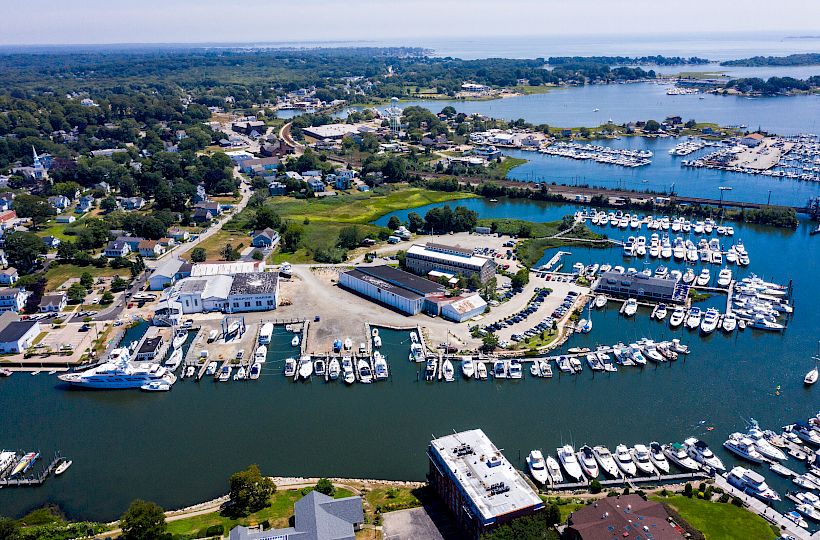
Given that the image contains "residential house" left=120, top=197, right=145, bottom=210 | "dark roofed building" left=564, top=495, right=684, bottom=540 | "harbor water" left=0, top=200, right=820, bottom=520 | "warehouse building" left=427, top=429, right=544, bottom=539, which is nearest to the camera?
"dark roofed building" left=564, top=495, right=684, bottom=540

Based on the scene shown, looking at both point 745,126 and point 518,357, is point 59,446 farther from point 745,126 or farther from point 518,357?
point 745,126

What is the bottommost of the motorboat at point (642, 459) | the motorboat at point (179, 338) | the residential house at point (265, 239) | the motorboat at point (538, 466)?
the motorboat at point (538, 466)

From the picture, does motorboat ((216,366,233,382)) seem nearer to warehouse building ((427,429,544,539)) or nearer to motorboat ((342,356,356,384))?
motorboat ((342,356,356,384))

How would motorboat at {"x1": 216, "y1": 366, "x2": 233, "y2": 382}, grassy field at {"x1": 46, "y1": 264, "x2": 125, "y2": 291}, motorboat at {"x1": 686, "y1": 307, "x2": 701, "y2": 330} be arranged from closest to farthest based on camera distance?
1. motorboat at {"x1": 216, "y1": 366, "x2": 233, "y2": 382}
2. motorboat at {"x1": 686, "y1": 307, "x2": 701, "y2": 330}
3. grassy field at {"x1": 46, "y1": 264, "x2": 125, "y2": 291}

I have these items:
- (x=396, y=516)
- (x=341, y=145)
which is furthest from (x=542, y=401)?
(x=341, y=145)

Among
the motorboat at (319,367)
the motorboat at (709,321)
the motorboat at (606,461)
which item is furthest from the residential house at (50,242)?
the motorboat at (709,321)

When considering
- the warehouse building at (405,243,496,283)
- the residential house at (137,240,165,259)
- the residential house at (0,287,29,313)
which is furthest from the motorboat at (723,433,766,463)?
the residential house at (137,240,165,259)

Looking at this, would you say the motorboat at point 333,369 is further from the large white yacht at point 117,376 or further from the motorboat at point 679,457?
the motorboat at point 679,457

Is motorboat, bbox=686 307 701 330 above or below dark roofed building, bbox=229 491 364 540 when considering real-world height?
above
